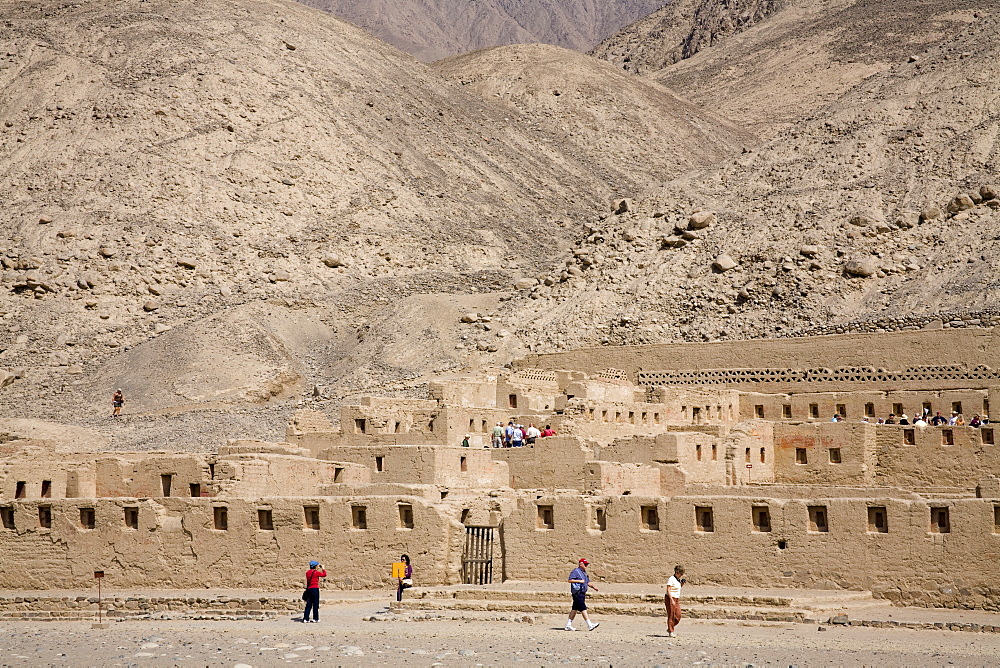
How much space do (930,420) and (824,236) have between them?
18.1 meters

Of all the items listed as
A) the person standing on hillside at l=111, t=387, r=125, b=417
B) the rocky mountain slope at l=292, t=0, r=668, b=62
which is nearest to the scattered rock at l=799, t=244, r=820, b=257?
the person standing on hillside at l=111, t=387, r=125, b=417

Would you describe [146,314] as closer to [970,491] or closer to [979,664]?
[970,491]

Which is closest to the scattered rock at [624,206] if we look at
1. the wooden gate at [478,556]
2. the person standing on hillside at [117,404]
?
the person standing on hillside at [117,404]

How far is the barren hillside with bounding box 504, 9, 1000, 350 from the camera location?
4684 cm

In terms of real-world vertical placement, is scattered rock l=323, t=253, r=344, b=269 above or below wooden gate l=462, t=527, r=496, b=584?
above

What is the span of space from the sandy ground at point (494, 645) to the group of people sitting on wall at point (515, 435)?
9.36 meters

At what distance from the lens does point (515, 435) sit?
31.0 meters

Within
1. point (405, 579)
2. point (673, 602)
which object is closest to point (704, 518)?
point (673, 602)

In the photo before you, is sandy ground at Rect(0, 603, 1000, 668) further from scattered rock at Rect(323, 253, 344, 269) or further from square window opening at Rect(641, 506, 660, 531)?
scattered rock at Rect(323, 253, 344, 269)

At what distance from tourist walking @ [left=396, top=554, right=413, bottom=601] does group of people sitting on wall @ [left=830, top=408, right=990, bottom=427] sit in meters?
12.4

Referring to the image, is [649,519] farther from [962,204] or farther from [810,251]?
[962,204]

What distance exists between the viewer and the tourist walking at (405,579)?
22.2 meters

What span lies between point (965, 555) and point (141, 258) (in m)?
45.4

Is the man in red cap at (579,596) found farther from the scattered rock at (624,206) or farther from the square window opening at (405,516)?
the scattered rock at (624,206)
